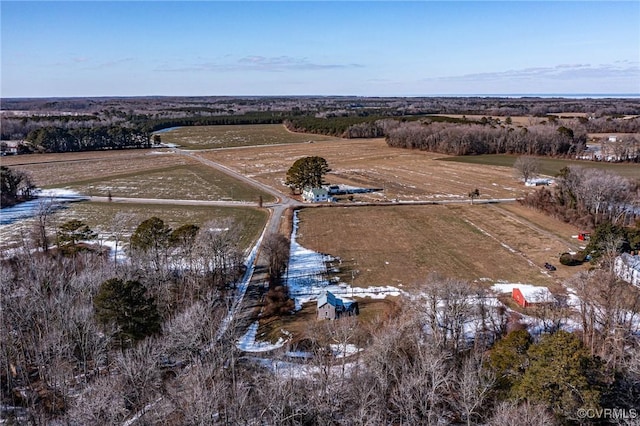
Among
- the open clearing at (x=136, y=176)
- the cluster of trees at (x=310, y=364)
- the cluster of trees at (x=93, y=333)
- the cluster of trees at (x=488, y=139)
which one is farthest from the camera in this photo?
the cluster of trees at (x=488, y=139)

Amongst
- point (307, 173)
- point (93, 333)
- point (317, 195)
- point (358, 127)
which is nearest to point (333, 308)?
point (93, 333)

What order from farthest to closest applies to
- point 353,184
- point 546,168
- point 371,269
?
point 546,168 → point 353,184 → point 371,269

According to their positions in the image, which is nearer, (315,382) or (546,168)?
(315,382)

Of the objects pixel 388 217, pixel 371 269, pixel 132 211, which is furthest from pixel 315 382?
pixel 132 211

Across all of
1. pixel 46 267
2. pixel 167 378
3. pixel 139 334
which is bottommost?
pixel 167 378

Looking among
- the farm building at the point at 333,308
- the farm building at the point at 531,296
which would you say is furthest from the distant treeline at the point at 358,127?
the farm building at the point at 333,308

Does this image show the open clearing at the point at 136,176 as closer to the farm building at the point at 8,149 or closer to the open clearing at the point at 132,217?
the farm building at the point at 8,149

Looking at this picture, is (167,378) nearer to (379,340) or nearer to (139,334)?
(139,334)
